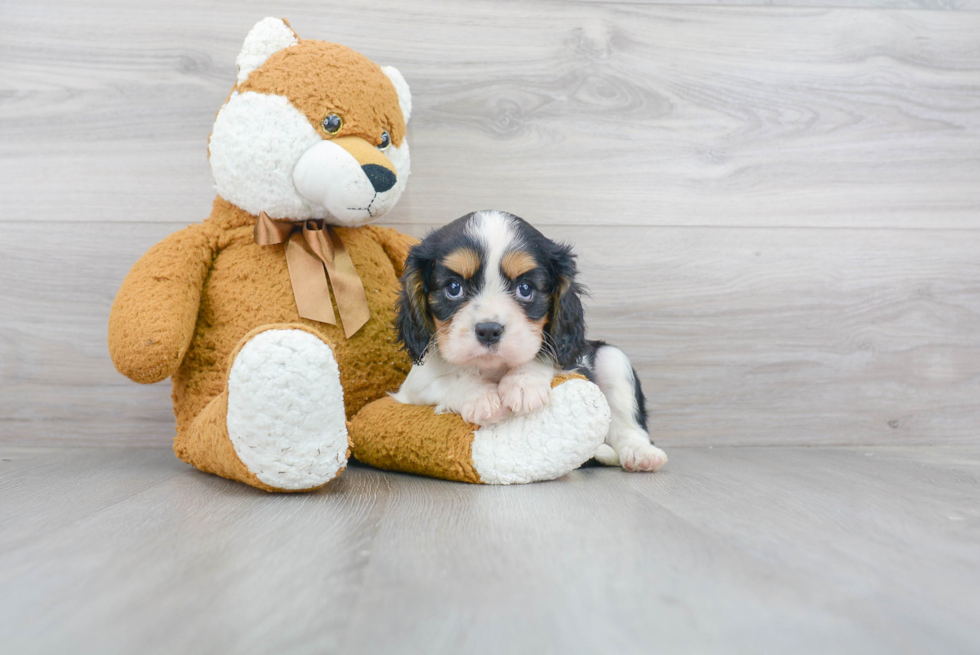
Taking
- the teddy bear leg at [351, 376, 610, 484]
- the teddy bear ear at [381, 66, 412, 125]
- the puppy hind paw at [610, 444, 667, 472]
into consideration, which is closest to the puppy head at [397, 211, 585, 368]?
the teddy bear leg at [351, 376, 610, 484]

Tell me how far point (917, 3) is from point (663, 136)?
31.3 inches

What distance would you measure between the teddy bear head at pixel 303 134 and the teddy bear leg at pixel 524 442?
19.0 inches

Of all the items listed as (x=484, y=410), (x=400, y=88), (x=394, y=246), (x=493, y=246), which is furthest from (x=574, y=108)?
(x=484, y=410)

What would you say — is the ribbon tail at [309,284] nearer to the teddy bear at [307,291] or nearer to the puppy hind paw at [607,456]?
the teddy bear at [307,291]

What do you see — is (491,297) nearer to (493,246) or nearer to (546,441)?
(493,246)

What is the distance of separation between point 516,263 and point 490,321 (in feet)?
0.41

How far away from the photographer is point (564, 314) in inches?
49.3

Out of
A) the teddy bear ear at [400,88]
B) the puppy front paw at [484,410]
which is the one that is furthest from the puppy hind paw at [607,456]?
the teddy bear ear at [400,88]

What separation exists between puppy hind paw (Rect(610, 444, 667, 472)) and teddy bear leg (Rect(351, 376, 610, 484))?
21cm

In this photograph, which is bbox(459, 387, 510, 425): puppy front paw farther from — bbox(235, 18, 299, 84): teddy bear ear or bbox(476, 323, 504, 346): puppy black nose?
bbox(235, 18, 299, 84): teddy bear ear

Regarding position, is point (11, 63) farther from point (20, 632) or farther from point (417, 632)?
point (417, 632)

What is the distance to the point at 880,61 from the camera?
1.82 metres

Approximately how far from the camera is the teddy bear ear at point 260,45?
1.32 meters

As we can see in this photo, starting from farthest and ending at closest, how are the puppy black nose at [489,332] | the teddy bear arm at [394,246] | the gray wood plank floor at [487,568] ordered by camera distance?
the teddy bear arm at [394,246], the puppy black nose at [489,332], the gray wood plank floor at [487,568]
